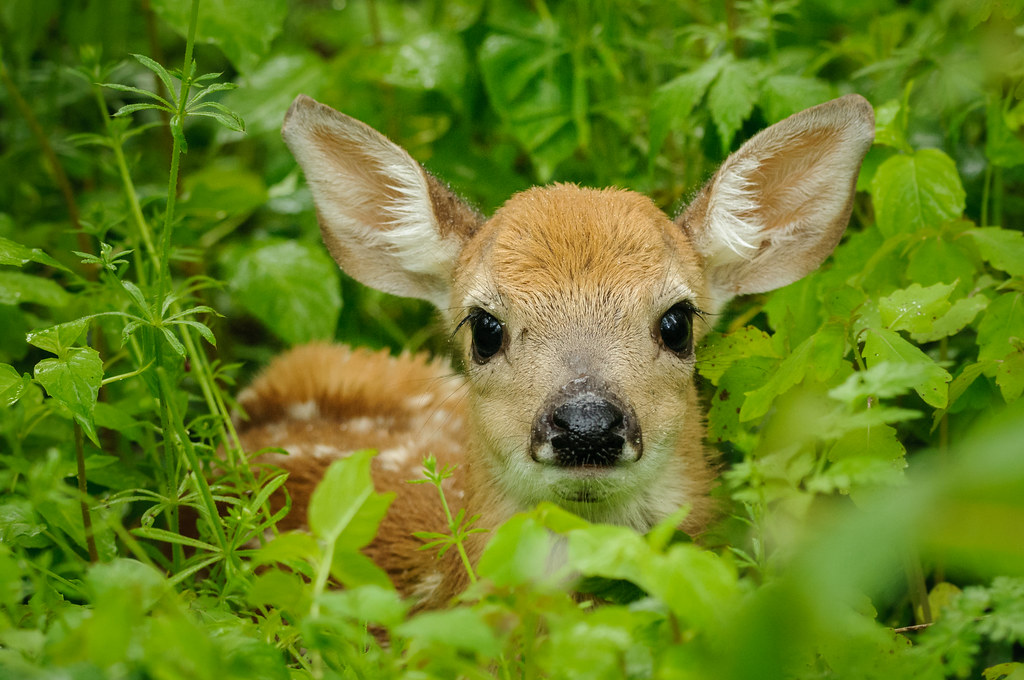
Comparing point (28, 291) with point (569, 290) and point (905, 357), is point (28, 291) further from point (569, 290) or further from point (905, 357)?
point (905, 357)

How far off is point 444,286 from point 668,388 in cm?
99

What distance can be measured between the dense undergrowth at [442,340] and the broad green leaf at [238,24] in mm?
12

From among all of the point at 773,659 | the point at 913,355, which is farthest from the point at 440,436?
the point at 773,659

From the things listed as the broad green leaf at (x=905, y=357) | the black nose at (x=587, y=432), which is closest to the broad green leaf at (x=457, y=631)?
the black nose at (x=587, y=432)

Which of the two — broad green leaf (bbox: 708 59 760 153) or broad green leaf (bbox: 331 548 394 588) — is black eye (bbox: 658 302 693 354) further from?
broad green leaf (bbox: 331 548 394 588)

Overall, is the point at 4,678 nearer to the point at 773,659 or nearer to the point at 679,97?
the point at 773,659

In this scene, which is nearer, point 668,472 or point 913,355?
point 913,355

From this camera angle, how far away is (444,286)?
340 centimetres

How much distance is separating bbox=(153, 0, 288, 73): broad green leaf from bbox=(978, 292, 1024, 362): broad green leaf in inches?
105

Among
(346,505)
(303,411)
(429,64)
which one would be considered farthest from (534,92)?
(346,505)

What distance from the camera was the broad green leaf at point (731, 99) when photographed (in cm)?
316

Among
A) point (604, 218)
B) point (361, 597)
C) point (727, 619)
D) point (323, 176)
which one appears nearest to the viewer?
point (727, 619)

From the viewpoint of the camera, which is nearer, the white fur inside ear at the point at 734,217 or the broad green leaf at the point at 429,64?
the white fur inside ear at the point at 734,217

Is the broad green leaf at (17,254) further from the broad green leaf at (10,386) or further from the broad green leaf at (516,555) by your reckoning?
the broad green leaf at (516,555)
